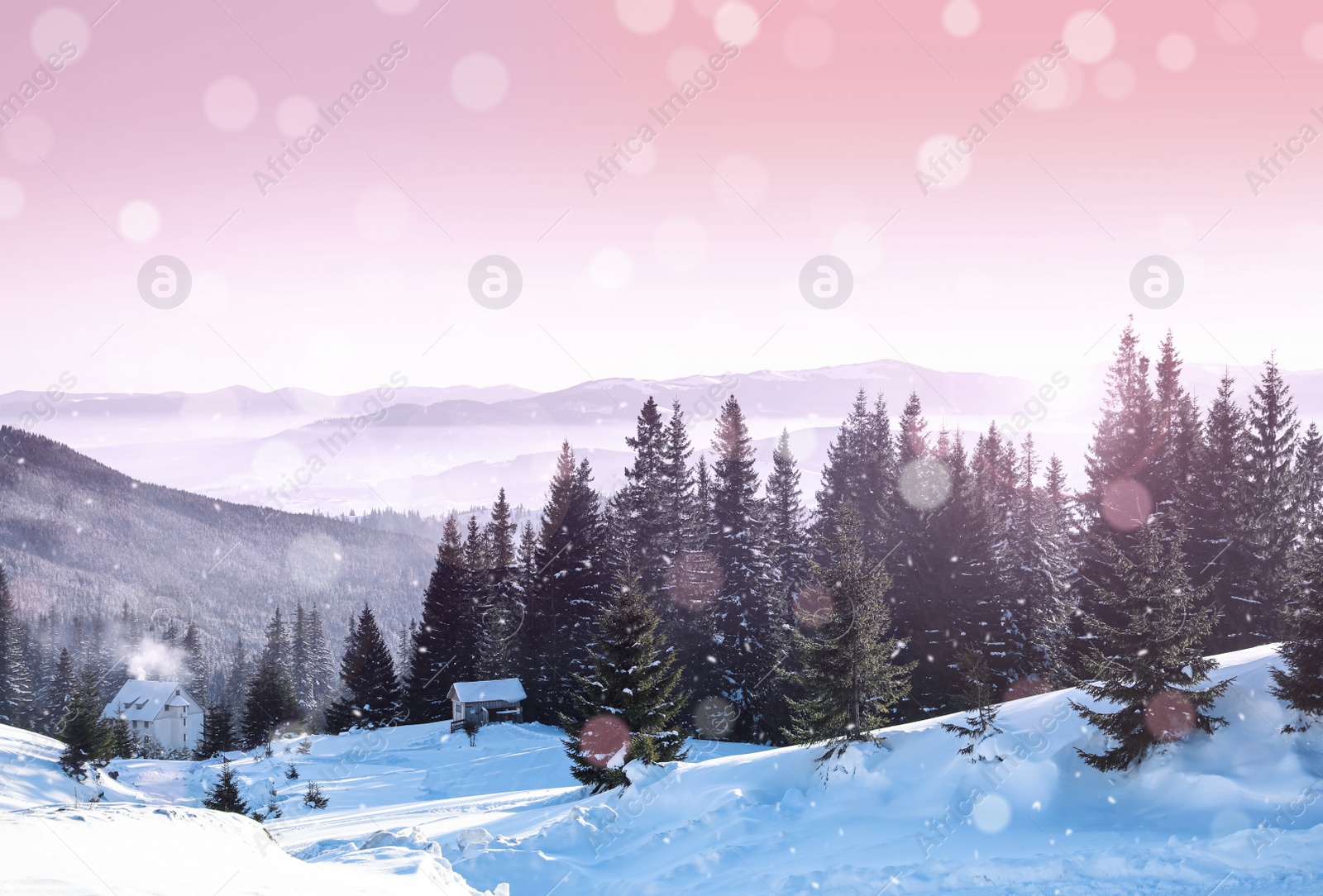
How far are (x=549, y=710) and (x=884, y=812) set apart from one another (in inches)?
1179

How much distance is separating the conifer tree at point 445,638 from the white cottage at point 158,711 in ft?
177

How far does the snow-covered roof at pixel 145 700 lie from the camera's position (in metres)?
85.1

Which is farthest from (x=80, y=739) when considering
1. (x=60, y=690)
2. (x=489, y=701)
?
(x=60, y=690)

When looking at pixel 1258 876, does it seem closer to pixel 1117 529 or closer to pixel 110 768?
pixel 1117 529

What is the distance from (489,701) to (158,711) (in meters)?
68.2

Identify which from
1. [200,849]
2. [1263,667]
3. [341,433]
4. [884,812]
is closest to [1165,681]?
[1263,667]

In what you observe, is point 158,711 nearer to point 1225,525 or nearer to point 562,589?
point 562,589

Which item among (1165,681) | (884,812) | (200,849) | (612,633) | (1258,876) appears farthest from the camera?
(612,633)

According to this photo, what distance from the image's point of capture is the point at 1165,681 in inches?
570

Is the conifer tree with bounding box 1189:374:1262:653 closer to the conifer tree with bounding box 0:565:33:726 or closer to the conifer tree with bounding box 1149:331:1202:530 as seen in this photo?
the conifer tree with bounding box 1149:331:1202:530

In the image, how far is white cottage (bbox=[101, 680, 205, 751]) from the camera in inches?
3349

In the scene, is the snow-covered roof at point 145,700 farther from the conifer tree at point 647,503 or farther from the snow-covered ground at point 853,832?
the snow-covered ground at point 853,832

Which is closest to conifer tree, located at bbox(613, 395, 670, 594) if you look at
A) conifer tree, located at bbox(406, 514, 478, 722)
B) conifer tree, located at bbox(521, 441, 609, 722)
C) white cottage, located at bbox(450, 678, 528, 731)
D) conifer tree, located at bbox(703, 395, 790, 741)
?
conifer tree, located at bbox(521, 441, 609, 722)

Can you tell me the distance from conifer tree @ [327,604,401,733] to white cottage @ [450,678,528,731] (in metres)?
9.87
